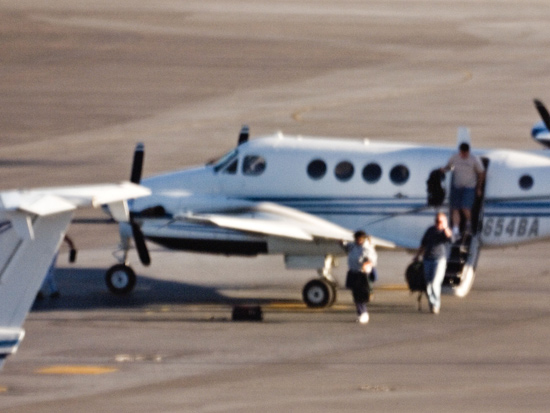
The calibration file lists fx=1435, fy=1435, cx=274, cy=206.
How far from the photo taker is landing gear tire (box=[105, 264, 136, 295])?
2616 cm

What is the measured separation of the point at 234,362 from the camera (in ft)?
70.7

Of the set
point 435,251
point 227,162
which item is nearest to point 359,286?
point 435,251

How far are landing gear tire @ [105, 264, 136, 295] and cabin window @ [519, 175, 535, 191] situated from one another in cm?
720

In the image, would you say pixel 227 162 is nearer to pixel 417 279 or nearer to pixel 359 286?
pixel 359 286

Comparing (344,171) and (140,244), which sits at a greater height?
(344,171)

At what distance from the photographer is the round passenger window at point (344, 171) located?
2606cm

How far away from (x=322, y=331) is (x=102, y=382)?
15.1ft

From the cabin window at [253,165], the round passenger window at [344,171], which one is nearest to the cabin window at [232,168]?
the cabin window at [253,165]

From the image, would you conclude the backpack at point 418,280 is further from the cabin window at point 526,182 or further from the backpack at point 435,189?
the cabin window at point 526,182

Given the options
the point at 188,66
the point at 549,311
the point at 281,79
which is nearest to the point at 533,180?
the point at 549,311

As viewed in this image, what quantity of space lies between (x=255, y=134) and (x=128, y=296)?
20.8m

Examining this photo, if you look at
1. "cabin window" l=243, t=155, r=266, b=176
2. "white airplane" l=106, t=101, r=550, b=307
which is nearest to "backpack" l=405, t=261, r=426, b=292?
"white airplane" l=106, t=101, r=550, b=307

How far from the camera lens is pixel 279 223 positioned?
25062 mm

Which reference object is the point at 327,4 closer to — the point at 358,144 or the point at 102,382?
the point at 358,144
